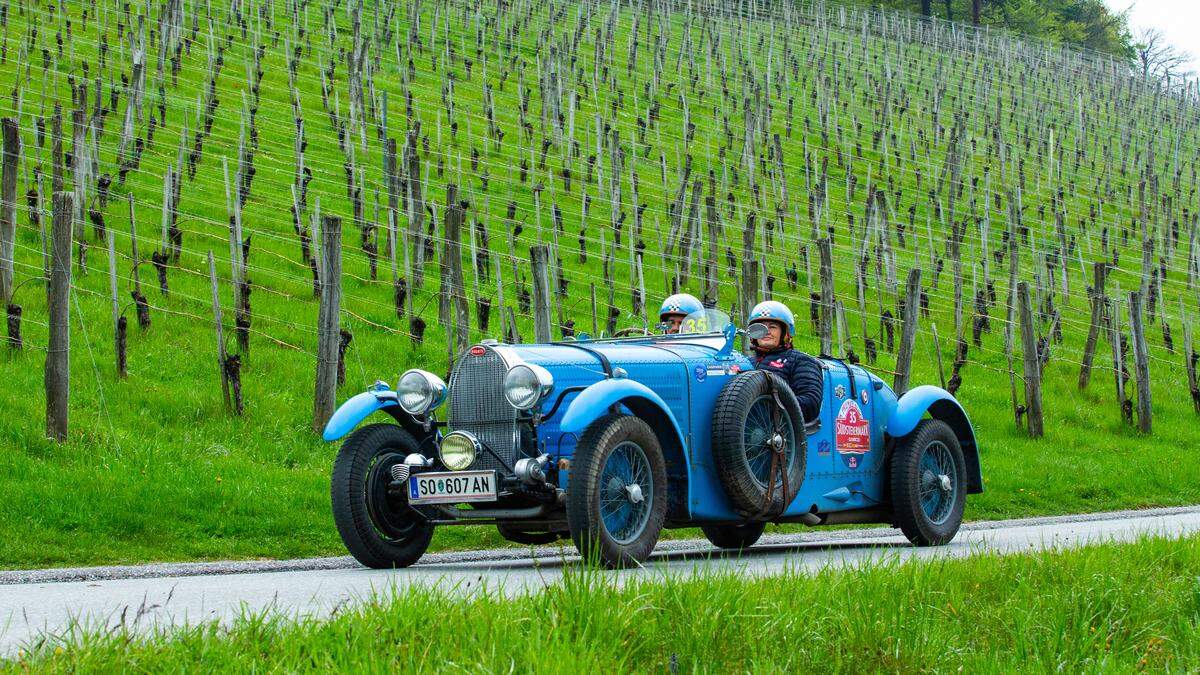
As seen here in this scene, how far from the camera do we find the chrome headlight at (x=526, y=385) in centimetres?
804

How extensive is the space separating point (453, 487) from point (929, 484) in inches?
177

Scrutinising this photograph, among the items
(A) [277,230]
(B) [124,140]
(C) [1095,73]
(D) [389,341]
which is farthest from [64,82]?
(C) [1095,73]

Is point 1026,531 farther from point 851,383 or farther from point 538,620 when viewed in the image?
point 538,620

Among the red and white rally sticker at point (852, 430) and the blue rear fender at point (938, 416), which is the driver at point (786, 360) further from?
the blue rear fender at point (938, 416)

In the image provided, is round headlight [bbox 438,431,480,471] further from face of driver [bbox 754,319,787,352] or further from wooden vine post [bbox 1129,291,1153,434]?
wooden vine post [bbox 1129,291,1153,434]

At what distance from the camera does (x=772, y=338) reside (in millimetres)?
9992

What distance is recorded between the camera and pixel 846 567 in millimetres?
6457

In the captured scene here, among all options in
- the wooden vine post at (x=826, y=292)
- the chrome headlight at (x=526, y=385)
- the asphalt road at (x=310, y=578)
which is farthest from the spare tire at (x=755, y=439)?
the wooden vine post at (x=826, y=292)

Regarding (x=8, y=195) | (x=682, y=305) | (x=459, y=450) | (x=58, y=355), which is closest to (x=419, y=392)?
(x=459, y=450)

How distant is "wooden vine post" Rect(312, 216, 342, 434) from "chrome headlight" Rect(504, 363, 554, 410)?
14.7 ft

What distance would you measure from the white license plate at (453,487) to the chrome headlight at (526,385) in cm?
48

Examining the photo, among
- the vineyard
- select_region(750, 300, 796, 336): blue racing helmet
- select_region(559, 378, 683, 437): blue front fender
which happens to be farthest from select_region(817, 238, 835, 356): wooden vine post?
select_region(559, 378, 683, 437): blue front fender

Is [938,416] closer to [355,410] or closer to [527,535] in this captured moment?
[527,535]

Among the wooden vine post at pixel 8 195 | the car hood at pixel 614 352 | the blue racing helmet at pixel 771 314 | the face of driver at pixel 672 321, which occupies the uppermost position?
the wooden vine post at pixel 8 195
